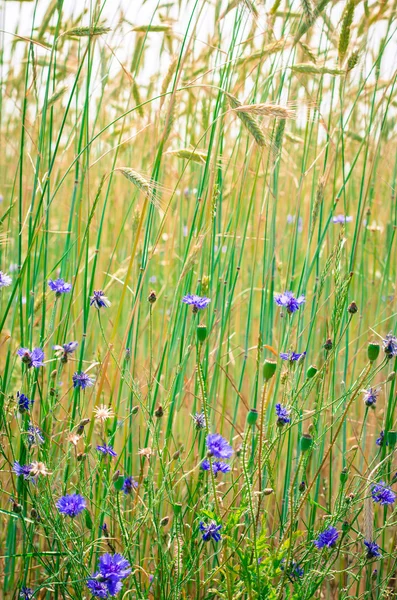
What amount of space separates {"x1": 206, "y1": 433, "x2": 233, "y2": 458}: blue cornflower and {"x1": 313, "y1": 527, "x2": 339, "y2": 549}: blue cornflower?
0.68ft

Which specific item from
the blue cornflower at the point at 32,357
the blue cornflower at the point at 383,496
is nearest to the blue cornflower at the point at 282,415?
the blue cornflower at the point at 383,496

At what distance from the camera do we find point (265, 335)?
148cm

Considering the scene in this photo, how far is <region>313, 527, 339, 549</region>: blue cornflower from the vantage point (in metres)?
1.11

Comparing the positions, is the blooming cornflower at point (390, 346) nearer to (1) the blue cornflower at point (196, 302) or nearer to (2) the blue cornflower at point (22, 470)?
(1) the blue cornflower at point (196, 302)

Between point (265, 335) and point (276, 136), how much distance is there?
418mm

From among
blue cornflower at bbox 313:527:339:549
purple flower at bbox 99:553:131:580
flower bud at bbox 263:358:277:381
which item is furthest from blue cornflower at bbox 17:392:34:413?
blue cornflower at bbox 313:527:339:549

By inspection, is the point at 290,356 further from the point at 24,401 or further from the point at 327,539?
the point at 24,401

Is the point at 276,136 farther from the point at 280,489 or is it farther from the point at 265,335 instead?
the point at 280,489

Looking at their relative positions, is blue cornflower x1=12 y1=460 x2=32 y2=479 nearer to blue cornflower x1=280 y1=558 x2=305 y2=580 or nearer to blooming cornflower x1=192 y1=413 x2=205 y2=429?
blooming cornflower x1=192 y1=413 x2=205 y2=429

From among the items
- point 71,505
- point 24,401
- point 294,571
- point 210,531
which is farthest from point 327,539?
point 24,401

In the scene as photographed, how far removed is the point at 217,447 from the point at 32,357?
328 millimetres

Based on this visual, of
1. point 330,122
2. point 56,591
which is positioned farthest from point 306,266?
point 56,591

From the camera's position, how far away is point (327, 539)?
3.68 ft

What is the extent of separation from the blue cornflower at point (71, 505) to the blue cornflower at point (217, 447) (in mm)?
216
